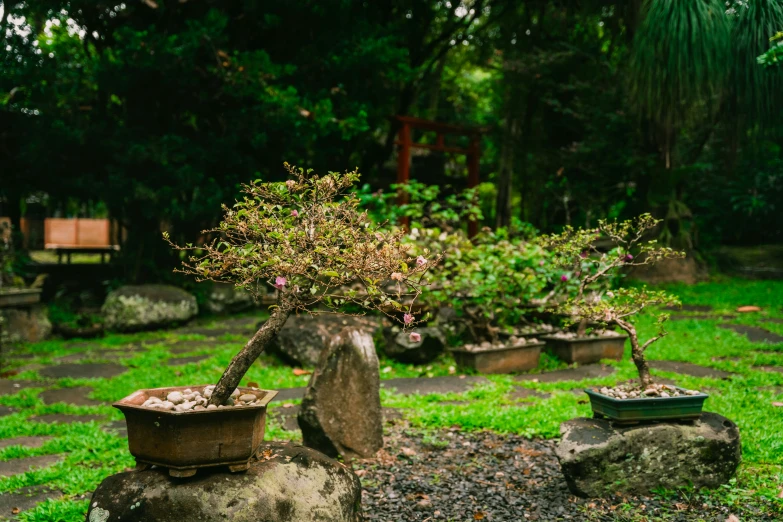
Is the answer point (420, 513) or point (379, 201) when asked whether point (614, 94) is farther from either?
point (420, 513)

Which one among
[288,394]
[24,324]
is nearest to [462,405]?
[288,394]

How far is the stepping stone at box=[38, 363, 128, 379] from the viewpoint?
678cm

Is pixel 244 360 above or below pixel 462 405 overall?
above

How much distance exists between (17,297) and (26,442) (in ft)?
15.4

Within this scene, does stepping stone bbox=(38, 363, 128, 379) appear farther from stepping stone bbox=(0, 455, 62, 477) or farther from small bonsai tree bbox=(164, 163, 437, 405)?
small bonsai tree bbox=(164, 163, 437, 405)

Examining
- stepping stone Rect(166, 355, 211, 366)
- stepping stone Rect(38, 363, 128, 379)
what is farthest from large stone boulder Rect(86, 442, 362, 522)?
stepping stone Rect(166, 355, 211, 366)

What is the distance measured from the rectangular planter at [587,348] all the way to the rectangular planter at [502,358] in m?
0.34

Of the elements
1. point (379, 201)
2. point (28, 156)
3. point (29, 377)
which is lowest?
point (29, 377)

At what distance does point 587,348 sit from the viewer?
6785 millimetres

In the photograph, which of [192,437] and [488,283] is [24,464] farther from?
[488,283]

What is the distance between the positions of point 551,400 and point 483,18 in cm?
1275

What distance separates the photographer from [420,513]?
3316 millimetres

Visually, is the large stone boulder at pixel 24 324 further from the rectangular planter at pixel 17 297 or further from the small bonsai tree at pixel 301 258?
the small bonsai tree at pixel 301 258

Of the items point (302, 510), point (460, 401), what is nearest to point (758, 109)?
point (460, 401)
